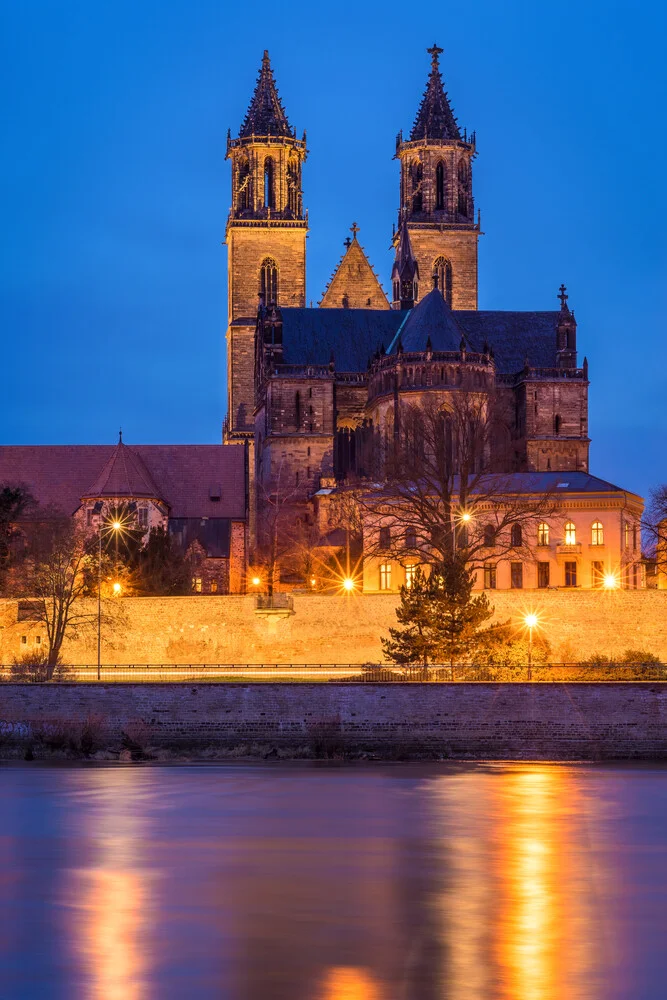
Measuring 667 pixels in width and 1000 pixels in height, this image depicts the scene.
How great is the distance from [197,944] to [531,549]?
4279 centimetres

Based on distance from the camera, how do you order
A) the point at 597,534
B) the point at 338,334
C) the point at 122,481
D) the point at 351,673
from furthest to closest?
the point at 338,334 < the point at 122,481 < the point at 597,534 < the point at 351,673

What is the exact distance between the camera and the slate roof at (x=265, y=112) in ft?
360

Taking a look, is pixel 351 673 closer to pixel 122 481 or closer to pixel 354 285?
pixel 122 481

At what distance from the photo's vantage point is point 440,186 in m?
110

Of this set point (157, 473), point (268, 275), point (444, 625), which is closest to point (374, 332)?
point (157, 473)

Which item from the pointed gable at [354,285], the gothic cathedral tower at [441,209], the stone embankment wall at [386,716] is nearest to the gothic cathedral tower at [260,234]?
the pointed gable at [354,285]

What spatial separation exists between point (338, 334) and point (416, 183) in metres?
22.6

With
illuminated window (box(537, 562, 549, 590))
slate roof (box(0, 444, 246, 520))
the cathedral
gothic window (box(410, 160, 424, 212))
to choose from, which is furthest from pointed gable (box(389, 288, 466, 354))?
gothic window (box(410, 160, 424, 212))

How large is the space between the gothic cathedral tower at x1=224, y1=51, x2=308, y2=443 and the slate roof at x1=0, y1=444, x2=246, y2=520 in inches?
739

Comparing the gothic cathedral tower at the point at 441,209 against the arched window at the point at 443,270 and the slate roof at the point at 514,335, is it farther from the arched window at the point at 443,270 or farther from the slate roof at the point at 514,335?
the slate roof at the point at 514,335

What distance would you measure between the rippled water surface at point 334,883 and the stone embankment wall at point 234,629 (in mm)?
18296

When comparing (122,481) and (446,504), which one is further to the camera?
(122,481)

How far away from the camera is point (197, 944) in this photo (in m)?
23.6

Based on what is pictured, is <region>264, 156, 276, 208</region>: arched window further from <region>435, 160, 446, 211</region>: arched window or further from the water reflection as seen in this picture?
the water reflection
